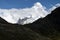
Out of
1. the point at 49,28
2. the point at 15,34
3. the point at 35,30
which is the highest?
the point at 49,28

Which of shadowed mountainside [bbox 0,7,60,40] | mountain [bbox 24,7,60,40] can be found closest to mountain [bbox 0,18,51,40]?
shadowed mountainside [bbox 0,7,60,40]

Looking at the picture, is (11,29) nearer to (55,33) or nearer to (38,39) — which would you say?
(38,39)

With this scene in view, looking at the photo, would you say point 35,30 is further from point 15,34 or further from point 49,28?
point 15,34

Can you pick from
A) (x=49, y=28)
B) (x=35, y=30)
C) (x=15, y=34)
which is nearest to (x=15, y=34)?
(x=15, y=34)

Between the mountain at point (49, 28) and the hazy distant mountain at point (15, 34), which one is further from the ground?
the mountain at point (49, 28)

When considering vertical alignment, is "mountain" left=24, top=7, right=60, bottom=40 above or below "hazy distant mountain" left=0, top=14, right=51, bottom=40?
above

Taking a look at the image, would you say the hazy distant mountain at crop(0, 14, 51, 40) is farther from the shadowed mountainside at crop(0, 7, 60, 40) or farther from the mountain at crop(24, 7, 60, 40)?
the mountain at crop(24, 7, 60, 40)

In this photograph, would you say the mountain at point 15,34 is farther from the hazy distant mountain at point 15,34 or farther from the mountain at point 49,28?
the mountain at point 49,28

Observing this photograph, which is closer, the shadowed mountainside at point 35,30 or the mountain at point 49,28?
the shadowed mountainside at point 35,30

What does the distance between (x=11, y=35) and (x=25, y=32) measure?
100.0 inches

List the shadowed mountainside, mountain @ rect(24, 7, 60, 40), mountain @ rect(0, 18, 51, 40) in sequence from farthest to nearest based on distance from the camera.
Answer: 1. mountain @ rect(24, 7, 60, 40)
2. the shadowed mountainside
3. mountain @ rect(0, 18, 51, 40)

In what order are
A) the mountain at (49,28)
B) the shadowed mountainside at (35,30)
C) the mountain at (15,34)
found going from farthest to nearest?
the mountain at (49,28), the shadowed mountainside at (35,30), the mountain at (15,34)

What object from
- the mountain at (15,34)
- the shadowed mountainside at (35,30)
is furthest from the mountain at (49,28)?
the mountain at (15,34)

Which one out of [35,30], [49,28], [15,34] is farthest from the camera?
[49,28]
